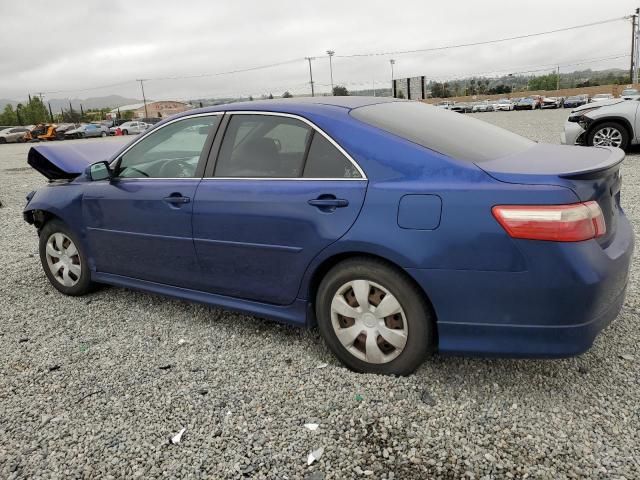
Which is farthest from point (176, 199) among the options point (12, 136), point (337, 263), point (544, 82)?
point (544, 82)

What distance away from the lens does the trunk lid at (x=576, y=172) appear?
2516mm

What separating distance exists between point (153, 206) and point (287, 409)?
178 cm

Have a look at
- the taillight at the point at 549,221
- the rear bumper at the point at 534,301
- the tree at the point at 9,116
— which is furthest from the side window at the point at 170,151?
the tree at the point at 9,116

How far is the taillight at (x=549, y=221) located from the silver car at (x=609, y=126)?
30.9ft

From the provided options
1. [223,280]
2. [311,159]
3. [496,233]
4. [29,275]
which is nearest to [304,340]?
[223,280]

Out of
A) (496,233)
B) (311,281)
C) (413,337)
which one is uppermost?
(496,233)

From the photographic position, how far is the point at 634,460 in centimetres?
231

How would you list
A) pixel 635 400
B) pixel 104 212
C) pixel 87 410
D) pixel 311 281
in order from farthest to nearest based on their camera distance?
pixel 104 212 < pixel 311 281 < pixel 87 410 < pixel 635 400

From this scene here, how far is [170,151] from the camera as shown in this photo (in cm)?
401

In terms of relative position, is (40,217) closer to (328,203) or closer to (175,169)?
(175,169)

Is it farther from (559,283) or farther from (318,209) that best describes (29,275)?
(559,283)

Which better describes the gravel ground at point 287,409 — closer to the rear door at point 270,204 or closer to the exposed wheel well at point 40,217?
the rear door at point 270,204

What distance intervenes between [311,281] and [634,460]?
176 cm

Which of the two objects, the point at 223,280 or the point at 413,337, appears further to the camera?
the point at 223,280
